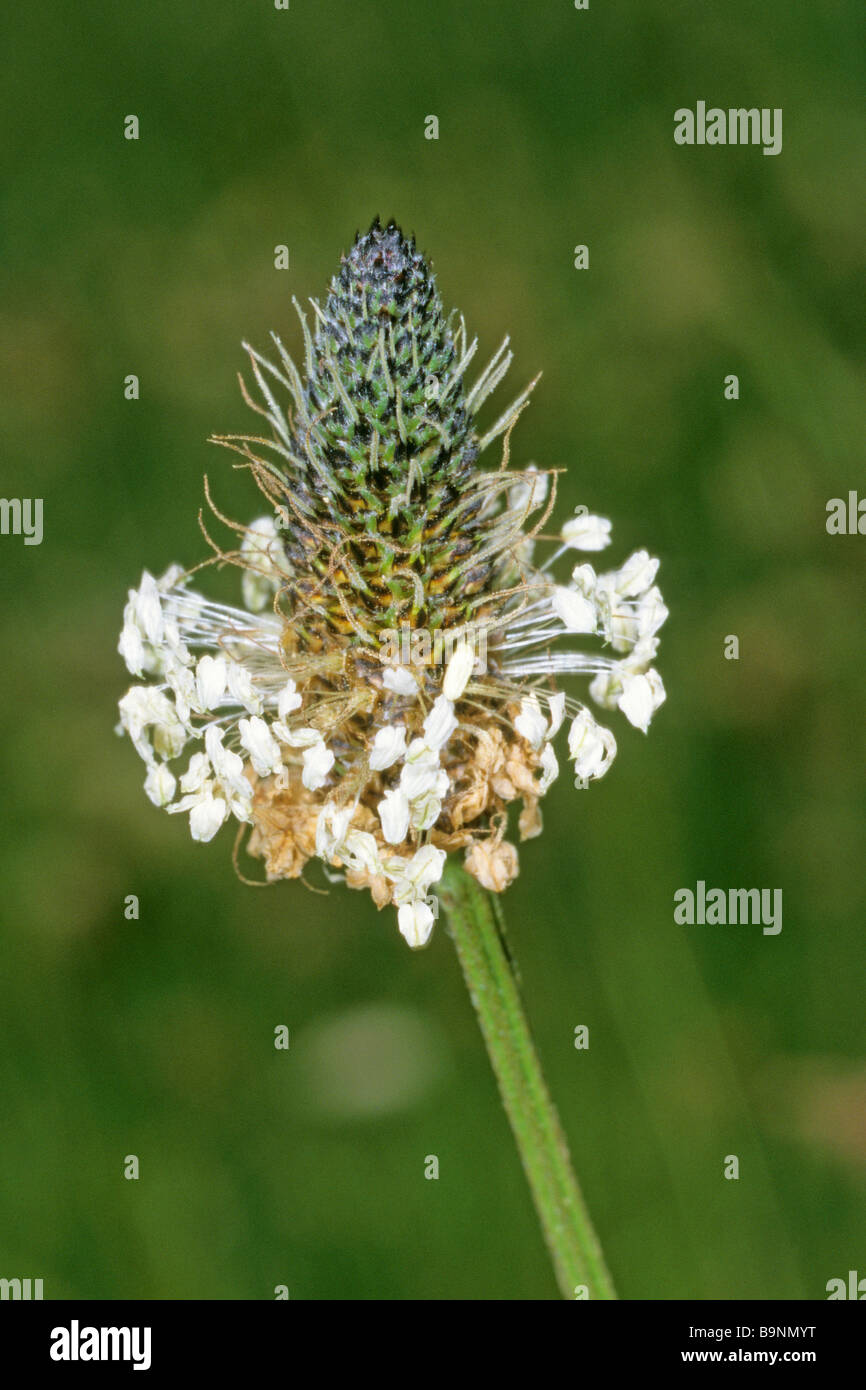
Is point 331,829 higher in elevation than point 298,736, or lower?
lower

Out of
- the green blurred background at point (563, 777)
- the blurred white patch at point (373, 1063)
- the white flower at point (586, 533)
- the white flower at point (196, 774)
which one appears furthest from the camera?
the green blurred background at point (563, 777)

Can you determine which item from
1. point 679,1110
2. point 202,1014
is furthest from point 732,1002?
point 202,1014

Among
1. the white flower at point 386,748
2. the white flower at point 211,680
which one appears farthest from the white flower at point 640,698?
the white flower at point 211,680

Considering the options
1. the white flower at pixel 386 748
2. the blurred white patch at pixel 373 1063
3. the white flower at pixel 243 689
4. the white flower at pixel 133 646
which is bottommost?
the blurred white patch at pixel 373 1063

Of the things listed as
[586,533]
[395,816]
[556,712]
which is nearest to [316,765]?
[395,816]

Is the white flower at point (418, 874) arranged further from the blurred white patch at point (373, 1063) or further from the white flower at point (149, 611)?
the blurred white patch at point (373, 1063)

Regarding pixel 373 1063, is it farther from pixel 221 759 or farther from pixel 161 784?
pixel 221 759

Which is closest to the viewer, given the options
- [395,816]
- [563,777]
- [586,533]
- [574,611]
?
[395,816]

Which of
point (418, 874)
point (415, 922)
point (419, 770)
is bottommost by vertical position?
point (415, 922)

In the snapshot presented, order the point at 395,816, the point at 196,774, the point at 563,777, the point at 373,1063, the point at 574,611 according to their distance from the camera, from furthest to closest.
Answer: the point at 563,777
the point at 373,1063
the point at 196,774
the point at 574,611
the point at 395,816
